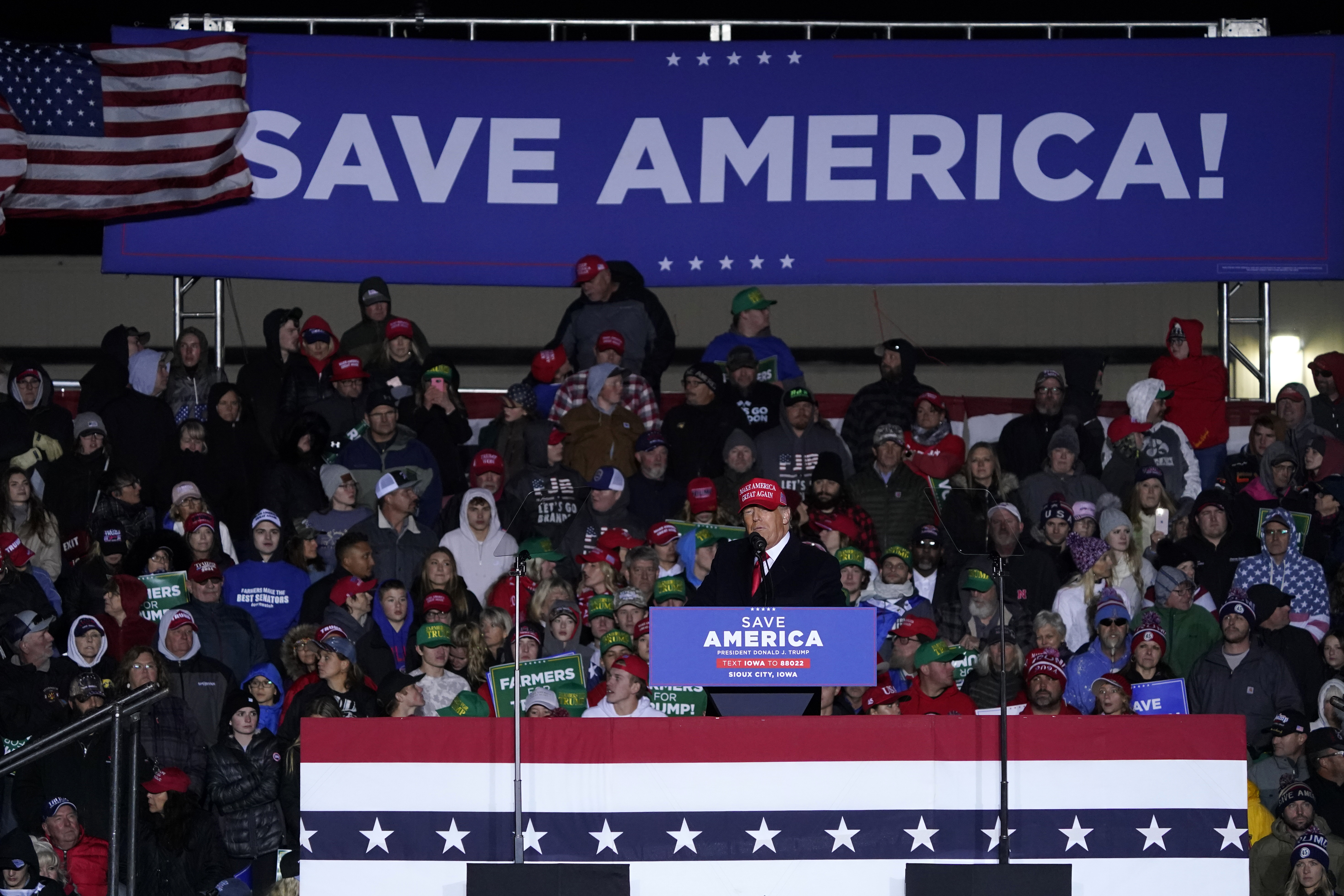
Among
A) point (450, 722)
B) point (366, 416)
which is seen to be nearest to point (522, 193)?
point (366, 416)

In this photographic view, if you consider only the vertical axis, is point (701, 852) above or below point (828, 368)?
below

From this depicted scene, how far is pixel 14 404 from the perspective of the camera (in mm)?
13188

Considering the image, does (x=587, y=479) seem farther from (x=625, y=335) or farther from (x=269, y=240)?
(x=269, y=240)

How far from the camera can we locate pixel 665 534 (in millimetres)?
11891

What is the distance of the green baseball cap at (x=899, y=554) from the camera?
11633 mm

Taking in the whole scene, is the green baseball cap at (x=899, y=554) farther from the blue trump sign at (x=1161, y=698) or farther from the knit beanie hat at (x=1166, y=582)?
the blue trump sign at (x=1161, y=698)

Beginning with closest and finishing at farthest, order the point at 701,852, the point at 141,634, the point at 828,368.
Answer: the point at 701,852 → the point at 141,634 → the point at 828,368

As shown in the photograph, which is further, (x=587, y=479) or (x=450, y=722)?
(x=587, y=479)

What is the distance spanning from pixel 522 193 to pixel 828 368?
541 centimetres

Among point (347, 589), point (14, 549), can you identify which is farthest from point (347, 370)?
point (14, 549)

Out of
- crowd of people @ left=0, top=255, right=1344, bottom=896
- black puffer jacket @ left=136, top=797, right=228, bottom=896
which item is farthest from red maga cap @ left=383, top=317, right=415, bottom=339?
black puffer jacket @ left=136, top=797, right=228, bottom=896

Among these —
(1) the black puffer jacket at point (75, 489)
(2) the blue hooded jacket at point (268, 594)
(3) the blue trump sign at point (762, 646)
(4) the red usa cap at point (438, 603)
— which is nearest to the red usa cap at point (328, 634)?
(4) the red usa cap at point (438, 603)

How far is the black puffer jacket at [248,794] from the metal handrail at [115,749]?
232 cm

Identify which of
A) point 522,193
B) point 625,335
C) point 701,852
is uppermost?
point 522,193
